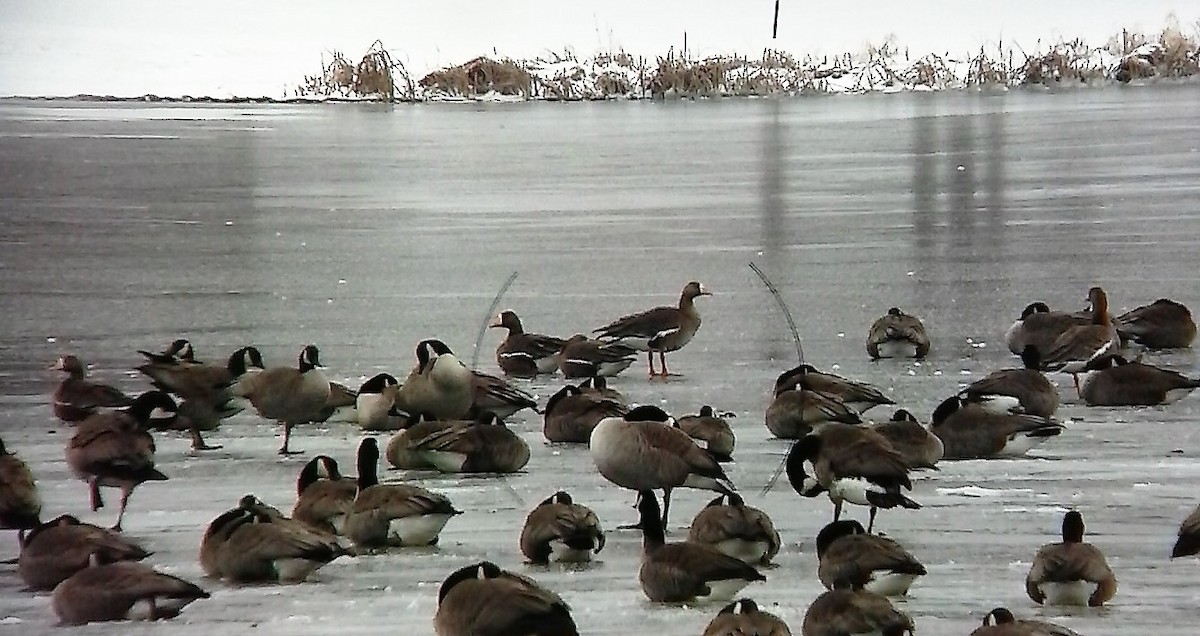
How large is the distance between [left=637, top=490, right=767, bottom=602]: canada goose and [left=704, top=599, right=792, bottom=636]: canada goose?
34 millimetres

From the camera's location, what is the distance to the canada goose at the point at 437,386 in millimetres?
1819

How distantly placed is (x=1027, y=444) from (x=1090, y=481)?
97 mm

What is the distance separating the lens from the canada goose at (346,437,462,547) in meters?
1.67

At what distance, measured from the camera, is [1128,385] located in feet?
6.04

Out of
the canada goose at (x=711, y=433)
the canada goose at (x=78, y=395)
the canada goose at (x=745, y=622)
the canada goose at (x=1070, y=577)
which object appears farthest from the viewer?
the canada goose at (x=78, y=395)

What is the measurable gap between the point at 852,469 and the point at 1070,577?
305 mm

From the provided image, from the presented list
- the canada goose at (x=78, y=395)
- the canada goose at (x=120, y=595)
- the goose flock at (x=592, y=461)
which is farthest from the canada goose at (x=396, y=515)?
the canada goose at (x=78, y=395)

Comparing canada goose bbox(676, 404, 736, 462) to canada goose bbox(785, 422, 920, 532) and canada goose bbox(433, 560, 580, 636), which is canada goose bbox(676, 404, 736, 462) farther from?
canada goose bbox(433, 560, 580, 636)

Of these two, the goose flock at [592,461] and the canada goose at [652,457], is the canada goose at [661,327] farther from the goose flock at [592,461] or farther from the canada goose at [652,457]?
the canada goose at [652,457]

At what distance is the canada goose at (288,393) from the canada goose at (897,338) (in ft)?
2.70

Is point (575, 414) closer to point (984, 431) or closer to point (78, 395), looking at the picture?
point (984, 431)

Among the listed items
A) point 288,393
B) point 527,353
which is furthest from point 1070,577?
point 288,393

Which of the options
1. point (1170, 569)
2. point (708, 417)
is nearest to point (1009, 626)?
point (1170, 569)

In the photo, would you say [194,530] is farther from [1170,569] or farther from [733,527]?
[1170,569]
